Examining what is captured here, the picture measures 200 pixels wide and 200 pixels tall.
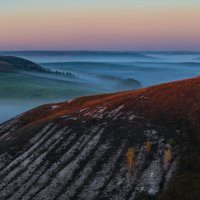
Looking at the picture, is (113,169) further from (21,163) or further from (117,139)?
(21,163)

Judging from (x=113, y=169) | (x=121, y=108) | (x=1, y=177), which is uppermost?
(x=121, y=108)

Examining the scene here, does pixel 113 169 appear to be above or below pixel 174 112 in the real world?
below

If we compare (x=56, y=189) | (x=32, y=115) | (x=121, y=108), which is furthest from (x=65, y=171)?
(x=32, y=115)

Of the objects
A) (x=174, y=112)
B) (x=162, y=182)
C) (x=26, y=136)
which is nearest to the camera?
(x=162, y=182)

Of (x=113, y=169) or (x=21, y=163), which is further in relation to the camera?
(x=21, y=163)

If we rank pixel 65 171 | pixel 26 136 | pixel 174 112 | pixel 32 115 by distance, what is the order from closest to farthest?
1. pixel 65 171
2. pixel 174 112
3. pixel 26 136
4. pixel 32 115

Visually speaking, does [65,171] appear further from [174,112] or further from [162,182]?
[174,112]

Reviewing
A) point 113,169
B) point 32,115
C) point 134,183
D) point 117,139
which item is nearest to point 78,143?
point 117,139
